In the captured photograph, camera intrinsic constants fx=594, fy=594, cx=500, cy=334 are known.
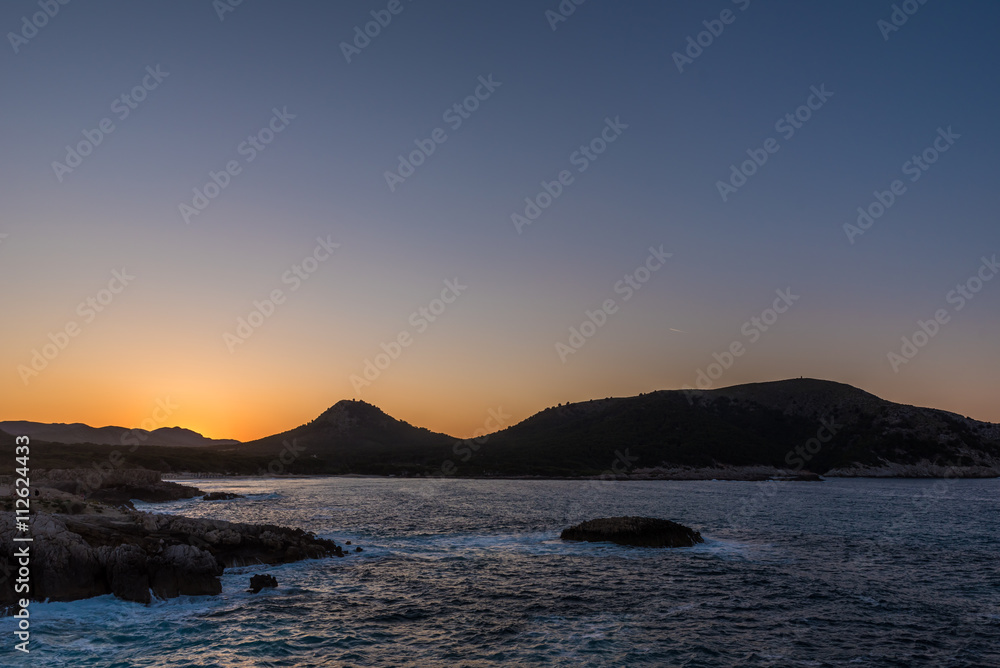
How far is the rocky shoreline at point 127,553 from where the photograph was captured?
31.5 m

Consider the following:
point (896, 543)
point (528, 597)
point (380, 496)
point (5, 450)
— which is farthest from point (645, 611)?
point (5, 450)

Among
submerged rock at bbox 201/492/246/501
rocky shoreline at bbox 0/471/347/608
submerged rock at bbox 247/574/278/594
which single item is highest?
rocky shoreline at bbox 0/471/347/608

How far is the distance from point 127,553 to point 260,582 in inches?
299

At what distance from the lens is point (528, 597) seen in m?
35.9

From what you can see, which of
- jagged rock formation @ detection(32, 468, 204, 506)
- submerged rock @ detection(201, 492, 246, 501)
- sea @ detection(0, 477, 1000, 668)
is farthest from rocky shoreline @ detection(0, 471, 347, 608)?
submerged rock @ detection(201, 492, 246, 501)

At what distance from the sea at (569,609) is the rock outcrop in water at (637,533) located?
5.97 ft

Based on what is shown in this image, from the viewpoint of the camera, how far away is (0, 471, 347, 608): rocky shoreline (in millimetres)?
31500

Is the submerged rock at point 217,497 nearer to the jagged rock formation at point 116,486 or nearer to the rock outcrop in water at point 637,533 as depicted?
the jagged rock formation at point 116,486

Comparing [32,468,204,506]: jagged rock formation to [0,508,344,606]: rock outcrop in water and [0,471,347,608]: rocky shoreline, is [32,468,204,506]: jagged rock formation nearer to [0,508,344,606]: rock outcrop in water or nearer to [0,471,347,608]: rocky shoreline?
[0,471,347,608]: rocky shoreline

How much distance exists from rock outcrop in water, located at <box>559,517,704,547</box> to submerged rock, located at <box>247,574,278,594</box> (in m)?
30.3

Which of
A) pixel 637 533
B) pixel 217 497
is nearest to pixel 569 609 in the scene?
pixel 637 533

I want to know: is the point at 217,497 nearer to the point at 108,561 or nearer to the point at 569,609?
the point at 108,561

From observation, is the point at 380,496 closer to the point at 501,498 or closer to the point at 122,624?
the point at 501,498

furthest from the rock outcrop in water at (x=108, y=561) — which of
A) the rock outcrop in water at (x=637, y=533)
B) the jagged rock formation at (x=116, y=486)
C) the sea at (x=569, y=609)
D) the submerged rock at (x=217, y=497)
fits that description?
the submerged rock at (x=217, y=497)
